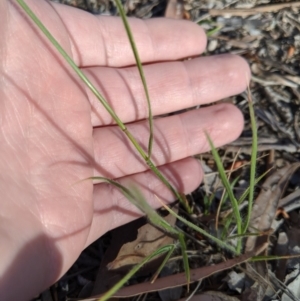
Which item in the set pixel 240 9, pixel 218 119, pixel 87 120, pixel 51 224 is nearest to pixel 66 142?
pixel 87 120

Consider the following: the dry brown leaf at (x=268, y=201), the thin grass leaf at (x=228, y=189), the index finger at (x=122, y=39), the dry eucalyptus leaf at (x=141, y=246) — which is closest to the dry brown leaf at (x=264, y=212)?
the dry brown leaf at (x=268, y=201)

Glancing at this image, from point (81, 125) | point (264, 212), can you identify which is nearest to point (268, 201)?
point (264, 212)

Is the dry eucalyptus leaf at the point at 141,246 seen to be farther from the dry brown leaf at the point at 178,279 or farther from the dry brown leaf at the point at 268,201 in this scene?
the dry brown leaf at the point at 268,201

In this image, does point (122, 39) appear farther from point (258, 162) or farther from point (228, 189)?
point (228, 189)

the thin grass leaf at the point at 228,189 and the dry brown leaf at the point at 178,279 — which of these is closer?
the thin grass leaf at the point at 228,189

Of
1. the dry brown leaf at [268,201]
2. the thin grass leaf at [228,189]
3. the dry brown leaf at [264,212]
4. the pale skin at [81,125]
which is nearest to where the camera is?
the thin grass leaf at [228,189]

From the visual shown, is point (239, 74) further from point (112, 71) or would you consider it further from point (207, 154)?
point (112, 71)

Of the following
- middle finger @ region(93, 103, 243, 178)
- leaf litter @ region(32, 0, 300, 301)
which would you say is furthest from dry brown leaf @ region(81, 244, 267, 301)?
middle finger @ region(93, 103, 243, 178)

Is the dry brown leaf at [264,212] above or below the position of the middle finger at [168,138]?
below
